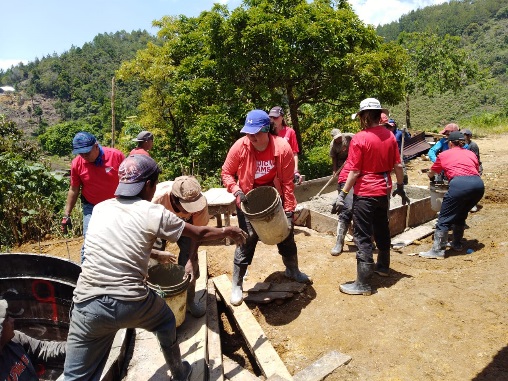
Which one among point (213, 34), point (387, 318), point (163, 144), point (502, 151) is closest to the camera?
point (387, 318)

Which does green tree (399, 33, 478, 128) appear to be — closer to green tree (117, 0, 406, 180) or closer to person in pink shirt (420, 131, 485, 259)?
green tree (117, 0, 406, 180)

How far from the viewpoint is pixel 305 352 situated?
3.48 meters

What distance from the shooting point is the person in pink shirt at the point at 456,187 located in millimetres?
4973

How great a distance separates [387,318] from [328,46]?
26.3 ft

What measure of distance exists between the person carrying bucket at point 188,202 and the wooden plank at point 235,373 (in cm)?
57

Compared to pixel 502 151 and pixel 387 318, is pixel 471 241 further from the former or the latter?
pixel 502 151

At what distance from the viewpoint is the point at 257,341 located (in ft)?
11.3

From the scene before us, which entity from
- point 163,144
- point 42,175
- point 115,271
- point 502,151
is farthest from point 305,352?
point 163,144

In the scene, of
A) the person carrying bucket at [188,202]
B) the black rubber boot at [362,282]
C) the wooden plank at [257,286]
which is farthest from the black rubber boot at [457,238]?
the person carrying bucket at [188,202]

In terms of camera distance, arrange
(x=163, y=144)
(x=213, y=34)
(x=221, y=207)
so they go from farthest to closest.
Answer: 1. (x=163, y=144)
2. (x=213, y=34)
3. (x=221, y=207)

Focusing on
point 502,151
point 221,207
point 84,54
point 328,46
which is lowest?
point 502,151

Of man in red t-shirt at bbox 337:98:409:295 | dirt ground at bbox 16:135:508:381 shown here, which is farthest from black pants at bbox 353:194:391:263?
dirt ground at bbox 16:135:508:381

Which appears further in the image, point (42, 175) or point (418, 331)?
point (42, 175)

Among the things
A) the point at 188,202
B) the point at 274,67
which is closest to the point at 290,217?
the point at 188,202
